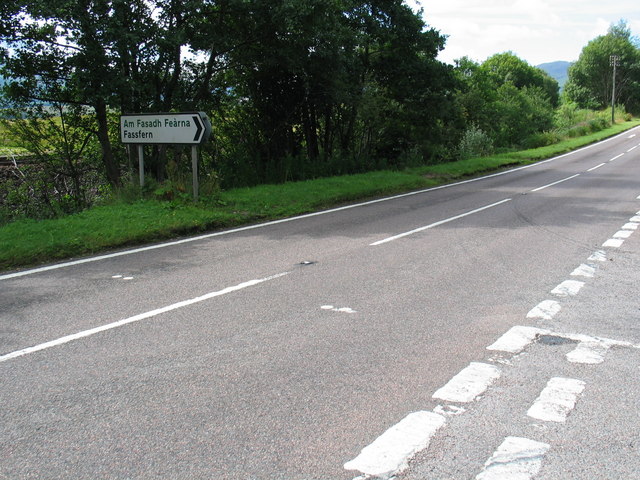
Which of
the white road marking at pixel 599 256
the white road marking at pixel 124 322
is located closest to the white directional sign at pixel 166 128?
the white road marking at pixel 124 322

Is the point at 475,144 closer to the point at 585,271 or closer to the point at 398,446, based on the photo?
the point at 585,271

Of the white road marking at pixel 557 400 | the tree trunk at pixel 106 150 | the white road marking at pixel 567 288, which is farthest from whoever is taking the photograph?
the tree trunk at pixel 106 150

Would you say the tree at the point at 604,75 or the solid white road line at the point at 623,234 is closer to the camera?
the solid white road line at the point at 623,234

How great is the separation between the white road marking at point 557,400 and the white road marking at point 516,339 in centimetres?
61

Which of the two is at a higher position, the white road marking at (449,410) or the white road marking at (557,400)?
the white road marking at (449,410)

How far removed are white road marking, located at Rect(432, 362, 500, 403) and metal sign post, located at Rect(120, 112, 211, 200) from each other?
8.53 metres

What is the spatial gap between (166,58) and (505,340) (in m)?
12.8

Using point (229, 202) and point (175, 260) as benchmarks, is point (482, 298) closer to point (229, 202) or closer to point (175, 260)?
point (175, 260)

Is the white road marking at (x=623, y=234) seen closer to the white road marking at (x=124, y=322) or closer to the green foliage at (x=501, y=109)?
the white road marking at (x=124, y=322)

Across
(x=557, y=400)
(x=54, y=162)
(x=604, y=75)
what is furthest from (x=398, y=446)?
(x=604, y=75)

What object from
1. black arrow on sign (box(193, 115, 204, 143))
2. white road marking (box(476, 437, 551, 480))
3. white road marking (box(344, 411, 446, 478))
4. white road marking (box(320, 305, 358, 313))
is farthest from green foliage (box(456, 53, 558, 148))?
white road marking (box(476, 437, 551, 480))

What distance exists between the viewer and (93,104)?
46.4 ft

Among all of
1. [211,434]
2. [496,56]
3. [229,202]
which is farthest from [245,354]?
[496,56]

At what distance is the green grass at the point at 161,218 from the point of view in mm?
8297
